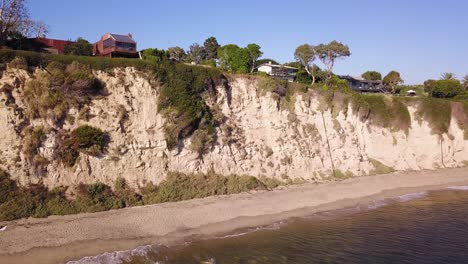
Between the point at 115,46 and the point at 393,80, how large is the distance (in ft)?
170

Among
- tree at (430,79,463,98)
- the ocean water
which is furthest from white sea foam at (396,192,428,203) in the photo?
tree at (430,79,463,98)

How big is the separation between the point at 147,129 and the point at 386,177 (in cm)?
1854

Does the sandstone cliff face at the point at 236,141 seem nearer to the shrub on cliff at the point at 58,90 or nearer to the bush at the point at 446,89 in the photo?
the shrub on cliff at the point at 58,90

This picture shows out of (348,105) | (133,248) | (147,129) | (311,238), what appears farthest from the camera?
(348,105)

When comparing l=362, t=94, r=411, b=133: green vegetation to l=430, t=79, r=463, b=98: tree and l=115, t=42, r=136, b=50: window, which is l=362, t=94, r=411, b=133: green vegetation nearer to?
l=115, t=42, r=136, b=50: window

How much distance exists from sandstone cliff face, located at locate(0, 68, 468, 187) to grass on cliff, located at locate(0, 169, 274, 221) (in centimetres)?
58

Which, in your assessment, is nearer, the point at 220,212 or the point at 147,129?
the point at 220,212

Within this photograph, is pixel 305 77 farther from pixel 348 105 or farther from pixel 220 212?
pixel 220 212

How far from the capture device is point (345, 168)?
29500 millimetres

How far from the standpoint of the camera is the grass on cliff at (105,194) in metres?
17.5

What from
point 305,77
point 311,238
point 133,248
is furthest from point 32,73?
Answer: point 305,77

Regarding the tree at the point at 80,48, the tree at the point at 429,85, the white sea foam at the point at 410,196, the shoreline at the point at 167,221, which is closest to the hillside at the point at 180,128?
the shoreline at the point at 167,221

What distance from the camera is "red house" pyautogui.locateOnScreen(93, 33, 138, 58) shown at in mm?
34719

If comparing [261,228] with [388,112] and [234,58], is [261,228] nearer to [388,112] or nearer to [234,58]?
[388,112]
